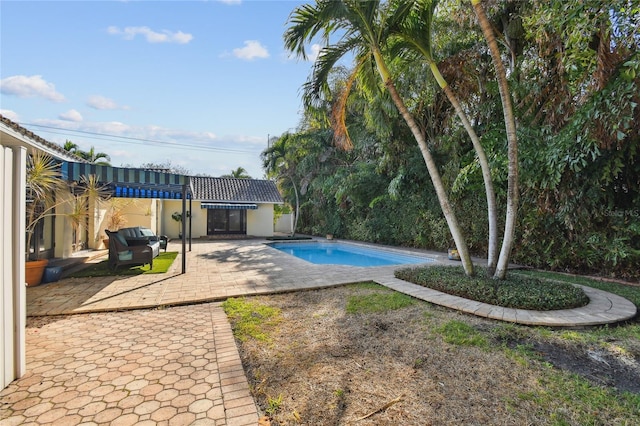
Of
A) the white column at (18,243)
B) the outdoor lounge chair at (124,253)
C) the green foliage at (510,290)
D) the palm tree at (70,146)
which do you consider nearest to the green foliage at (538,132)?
the green foliage at (510,290)

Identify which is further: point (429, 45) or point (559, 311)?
point (429, 45)

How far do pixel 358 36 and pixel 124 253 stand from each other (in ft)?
32.7

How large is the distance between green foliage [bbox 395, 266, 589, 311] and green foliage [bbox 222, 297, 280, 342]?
4236 millimetres

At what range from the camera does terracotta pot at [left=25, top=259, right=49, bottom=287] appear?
26.2ft

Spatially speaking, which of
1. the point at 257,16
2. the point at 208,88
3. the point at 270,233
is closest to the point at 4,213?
the point at 257,16

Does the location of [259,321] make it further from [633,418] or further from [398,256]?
[398,256]

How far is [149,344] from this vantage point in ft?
15.7

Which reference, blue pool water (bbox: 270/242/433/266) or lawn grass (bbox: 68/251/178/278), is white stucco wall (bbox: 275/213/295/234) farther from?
lawn grass (bbox: 68/251/178/278)

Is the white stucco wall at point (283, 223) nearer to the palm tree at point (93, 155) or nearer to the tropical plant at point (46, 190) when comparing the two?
the palm tree at point (93, 155)

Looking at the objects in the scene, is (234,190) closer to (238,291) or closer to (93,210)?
(93,210)

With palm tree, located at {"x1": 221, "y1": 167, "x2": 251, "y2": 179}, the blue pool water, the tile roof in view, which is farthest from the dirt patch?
palm tree, located at {"x1": 221, "y1": 167, "x2": 251, "y2": 179}

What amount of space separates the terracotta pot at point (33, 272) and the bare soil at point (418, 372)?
24.2 ft

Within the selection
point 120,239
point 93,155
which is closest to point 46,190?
point 120,239

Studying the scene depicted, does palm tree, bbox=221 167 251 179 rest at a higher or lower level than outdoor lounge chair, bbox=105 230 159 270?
higher
